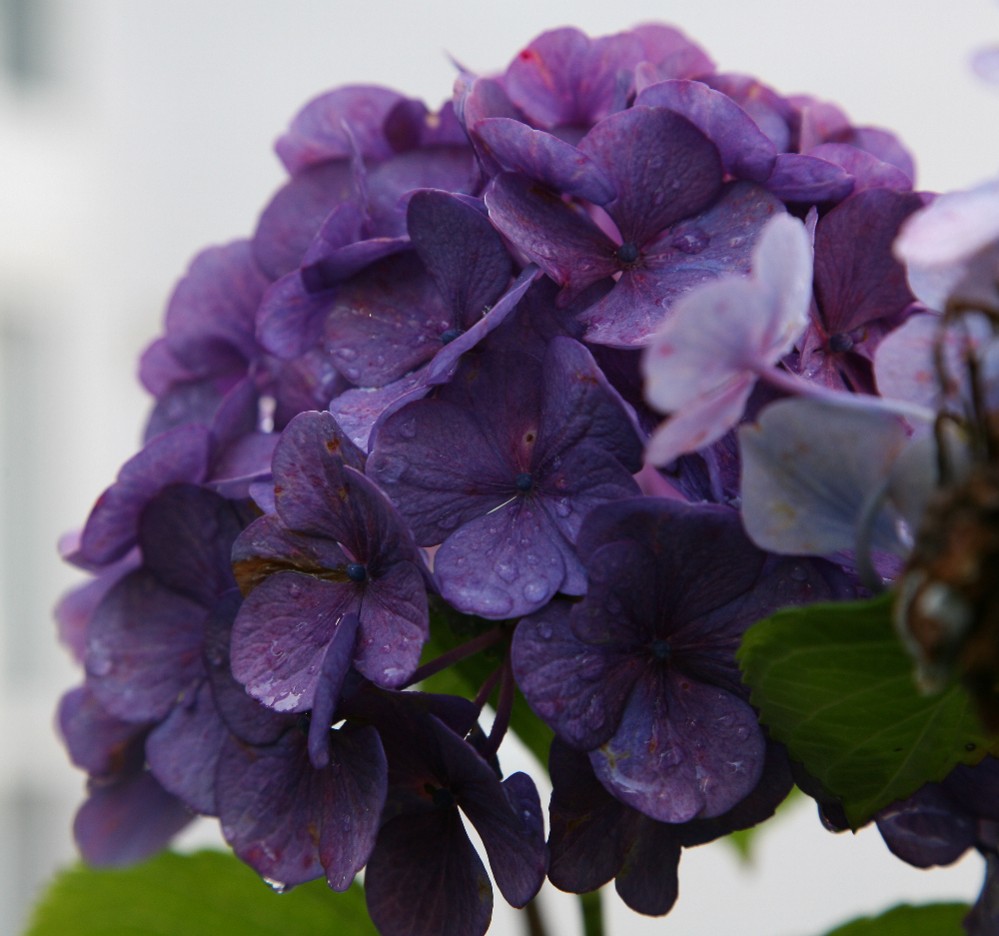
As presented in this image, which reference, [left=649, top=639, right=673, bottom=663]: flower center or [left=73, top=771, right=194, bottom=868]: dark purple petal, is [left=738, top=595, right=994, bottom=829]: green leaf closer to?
[left=649, top=639, right=673, bottom=663]: flower center

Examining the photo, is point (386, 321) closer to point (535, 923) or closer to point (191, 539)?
point (191, 539)

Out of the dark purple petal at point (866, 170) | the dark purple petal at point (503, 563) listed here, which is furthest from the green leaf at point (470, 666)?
the dark purple petal at point (866, 170)

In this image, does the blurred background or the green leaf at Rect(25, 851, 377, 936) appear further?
the blurred background

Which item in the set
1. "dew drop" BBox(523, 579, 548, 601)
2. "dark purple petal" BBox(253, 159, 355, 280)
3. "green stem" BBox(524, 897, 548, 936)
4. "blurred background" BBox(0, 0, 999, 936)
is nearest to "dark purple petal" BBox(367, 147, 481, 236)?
"dark purple petal" BBox(253, 159, 355, 280)

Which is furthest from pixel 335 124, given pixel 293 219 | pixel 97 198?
pixel 97 198

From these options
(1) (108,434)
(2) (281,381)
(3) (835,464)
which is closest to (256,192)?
(1) (108,434)

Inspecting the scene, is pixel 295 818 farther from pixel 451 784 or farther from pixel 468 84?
pixel 468 84
